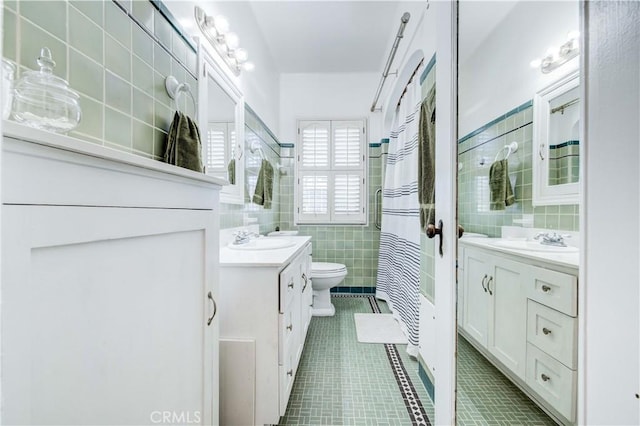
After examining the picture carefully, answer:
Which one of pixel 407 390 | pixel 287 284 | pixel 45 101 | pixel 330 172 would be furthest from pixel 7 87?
pixel 330 172

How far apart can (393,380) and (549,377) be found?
116cm

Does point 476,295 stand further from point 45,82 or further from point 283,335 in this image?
point 45,82

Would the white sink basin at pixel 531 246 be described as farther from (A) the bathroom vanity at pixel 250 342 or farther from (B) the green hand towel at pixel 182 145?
(B) the green hand towel at pixel 182 145

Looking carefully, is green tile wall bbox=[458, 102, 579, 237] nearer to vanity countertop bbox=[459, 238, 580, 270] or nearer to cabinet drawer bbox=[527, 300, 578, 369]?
vanity countertop bbox=[459, 238, 580, 270]

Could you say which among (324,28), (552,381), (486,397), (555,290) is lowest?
(486,397)

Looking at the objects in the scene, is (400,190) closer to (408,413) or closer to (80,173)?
(408,413)

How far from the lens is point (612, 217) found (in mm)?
361

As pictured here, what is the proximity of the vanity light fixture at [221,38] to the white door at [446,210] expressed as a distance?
112cm

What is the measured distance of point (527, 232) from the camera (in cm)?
73

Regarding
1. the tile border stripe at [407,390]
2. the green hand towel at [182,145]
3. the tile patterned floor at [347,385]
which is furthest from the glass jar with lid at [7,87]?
the tile border stripe at [407,390]

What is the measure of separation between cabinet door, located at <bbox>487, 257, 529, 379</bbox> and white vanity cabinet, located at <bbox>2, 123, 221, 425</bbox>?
0.90 m

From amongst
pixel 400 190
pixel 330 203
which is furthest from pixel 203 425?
pixel 330 203

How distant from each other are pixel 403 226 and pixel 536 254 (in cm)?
163

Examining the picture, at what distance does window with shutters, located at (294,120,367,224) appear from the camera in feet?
10.7
